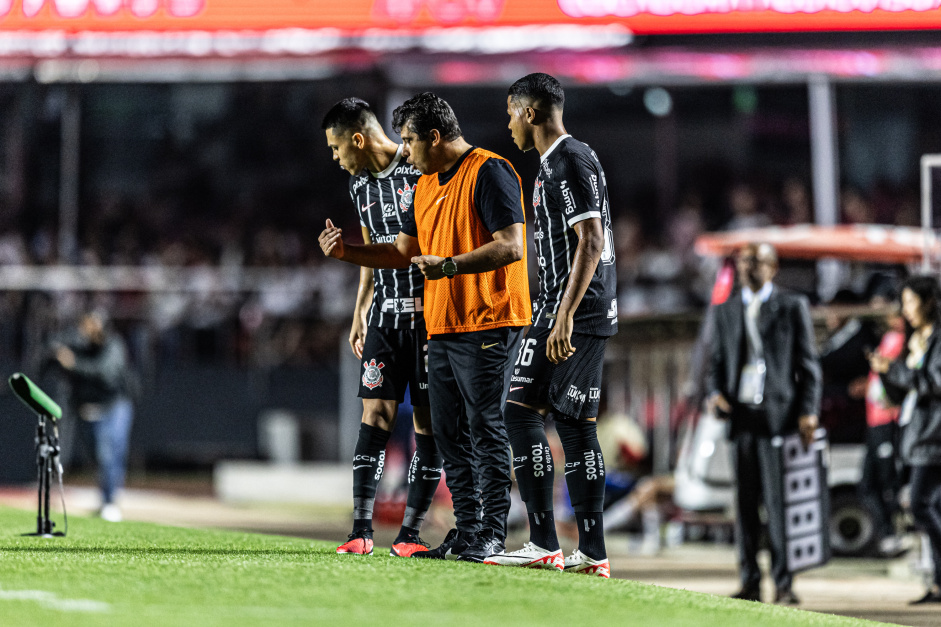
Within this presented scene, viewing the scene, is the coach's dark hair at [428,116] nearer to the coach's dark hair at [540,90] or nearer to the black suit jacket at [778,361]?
the coach's dark hair at [540,90]

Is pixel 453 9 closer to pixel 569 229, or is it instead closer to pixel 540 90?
pixel 540 90

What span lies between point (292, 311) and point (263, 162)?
22.3 ft

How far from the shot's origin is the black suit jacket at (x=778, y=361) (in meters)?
8.55

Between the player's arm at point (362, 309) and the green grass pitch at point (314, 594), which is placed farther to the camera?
the player's arm at point (362, 309)

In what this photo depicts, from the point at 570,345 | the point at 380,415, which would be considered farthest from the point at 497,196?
the point at 380,415

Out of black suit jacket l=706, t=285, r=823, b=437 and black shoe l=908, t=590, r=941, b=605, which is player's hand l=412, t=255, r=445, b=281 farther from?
black shoe l=908, t=590, r=941, b=605

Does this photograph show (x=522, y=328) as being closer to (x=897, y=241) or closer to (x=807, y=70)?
(x=897, y=241)

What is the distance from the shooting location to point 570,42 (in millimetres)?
15633

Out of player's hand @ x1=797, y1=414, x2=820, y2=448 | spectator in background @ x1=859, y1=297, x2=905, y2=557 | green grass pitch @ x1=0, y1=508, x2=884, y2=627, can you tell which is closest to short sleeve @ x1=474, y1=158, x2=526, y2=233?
A: green grass pitch @ x1=0, y1=508, x2=884, y2=627

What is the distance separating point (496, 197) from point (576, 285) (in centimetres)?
57

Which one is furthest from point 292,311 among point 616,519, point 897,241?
point 897,241

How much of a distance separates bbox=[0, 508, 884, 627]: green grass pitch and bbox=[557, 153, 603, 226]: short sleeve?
1654 millimetres

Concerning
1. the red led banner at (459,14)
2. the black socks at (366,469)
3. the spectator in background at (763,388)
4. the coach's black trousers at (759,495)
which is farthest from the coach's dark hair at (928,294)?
the red led banner at (459,14)

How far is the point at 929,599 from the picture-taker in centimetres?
855
